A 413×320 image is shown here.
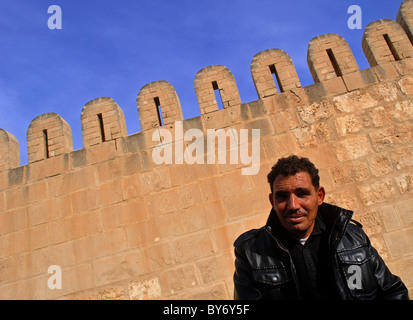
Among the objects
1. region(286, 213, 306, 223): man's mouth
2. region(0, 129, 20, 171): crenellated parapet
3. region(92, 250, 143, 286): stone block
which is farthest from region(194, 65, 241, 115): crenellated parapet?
region(0, 129, 20, 171): crenellated parapet

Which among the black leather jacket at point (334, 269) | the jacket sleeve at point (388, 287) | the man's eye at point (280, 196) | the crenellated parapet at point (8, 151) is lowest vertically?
the jacket sleeve at point (388, 287)

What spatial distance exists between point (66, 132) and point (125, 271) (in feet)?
7.41

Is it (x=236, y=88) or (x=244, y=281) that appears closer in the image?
(x=244, y=281)

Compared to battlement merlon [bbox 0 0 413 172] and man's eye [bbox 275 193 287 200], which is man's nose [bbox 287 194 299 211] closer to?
man's eye [bbox 275 193 287 200]

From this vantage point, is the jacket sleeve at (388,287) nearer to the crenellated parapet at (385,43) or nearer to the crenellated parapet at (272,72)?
the crenellated parapet at (272,72)

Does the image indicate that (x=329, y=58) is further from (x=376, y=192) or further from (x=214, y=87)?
(x=376, y=192)

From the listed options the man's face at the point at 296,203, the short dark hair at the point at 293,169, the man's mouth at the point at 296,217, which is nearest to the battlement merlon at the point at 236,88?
the short dark hair at the point at 293,169

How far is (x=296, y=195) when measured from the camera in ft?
5.82

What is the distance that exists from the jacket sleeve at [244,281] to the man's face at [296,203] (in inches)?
12.7

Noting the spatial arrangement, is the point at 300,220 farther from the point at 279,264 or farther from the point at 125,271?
the point at 125,271

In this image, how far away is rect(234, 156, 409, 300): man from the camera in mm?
1575

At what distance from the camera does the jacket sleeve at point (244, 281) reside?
164cm

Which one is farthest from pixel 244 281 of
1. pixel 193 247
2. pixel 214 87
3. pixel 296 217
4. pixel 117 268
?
pixel 214 87

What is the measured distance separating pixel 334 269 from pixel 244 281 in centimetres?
51
